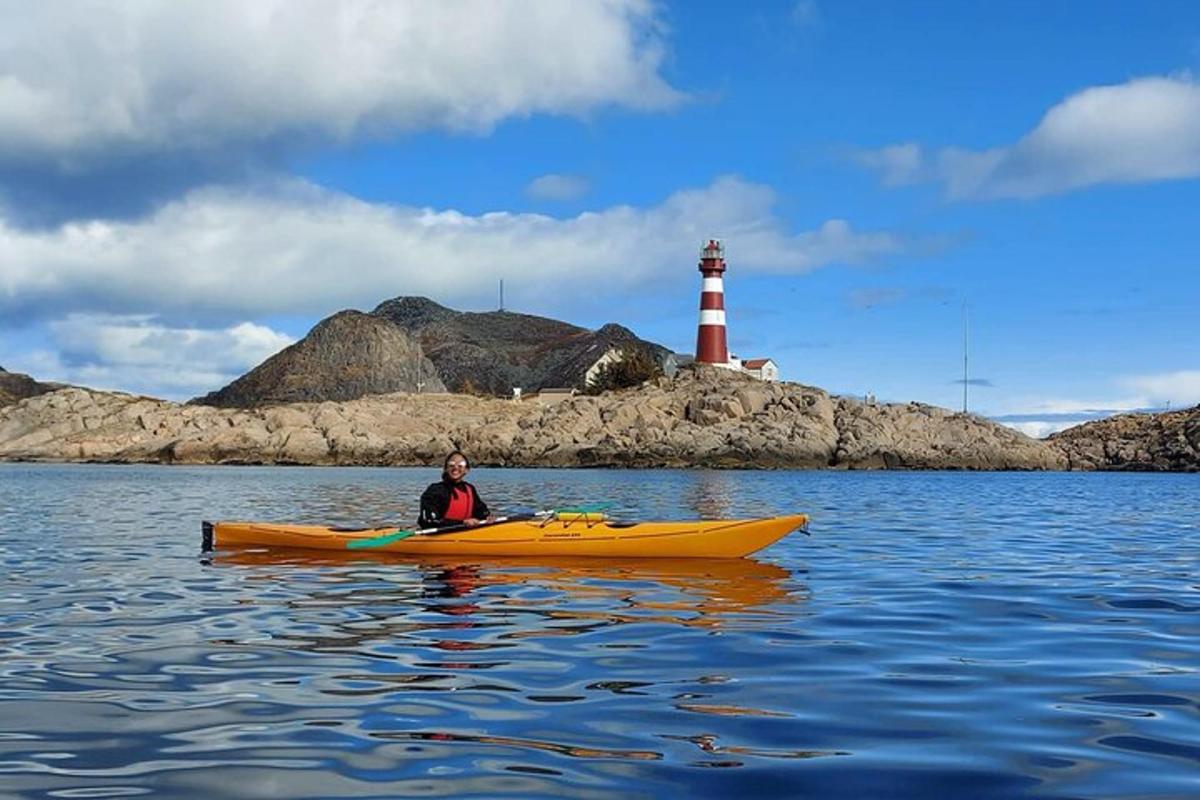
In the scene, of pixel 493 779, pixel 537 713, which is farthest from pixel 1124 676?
pixel 493 779

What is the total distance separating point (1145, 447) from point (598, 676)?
3538 inches

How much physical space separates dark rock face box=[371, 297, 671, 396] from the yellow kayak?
10245cm

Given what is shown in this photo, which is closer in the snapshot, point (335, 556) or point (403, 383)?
point (335, 556)

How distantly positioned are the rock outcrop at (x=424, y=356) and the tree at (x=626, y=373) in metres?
6.16

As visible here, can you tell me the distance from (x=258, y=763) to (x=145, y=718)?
135 centimetres

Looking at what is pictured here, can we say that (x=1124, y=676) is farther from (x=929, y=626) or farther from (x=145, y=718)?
(x=145, y=718)

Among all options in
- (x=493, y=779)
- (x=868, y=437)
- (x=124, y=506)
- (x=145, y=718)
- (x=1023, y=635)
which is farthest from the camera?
(x=868, y=437)

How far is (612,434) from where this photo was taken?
76312 millimetres

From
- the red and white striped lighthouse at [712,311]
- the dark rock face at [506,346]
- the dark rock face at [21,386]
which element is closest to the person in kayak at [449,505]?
the red and white striped lighthouse at [712,311]

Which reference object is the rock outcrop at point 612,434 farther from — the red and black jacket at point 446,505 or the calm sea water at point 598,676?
the calm sea water at point 598,676

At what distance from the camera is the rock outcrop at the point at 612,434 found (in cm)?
7294

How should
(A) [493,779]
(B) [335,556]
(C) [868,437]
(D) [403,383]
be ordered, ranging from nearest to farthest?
(A) [493,779], (B) [335,556], (C) [868,437], (D) [403,383]

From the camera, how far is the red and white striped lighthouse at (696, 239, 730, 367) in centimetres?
8200

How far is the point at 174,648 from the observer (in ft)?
29.2
